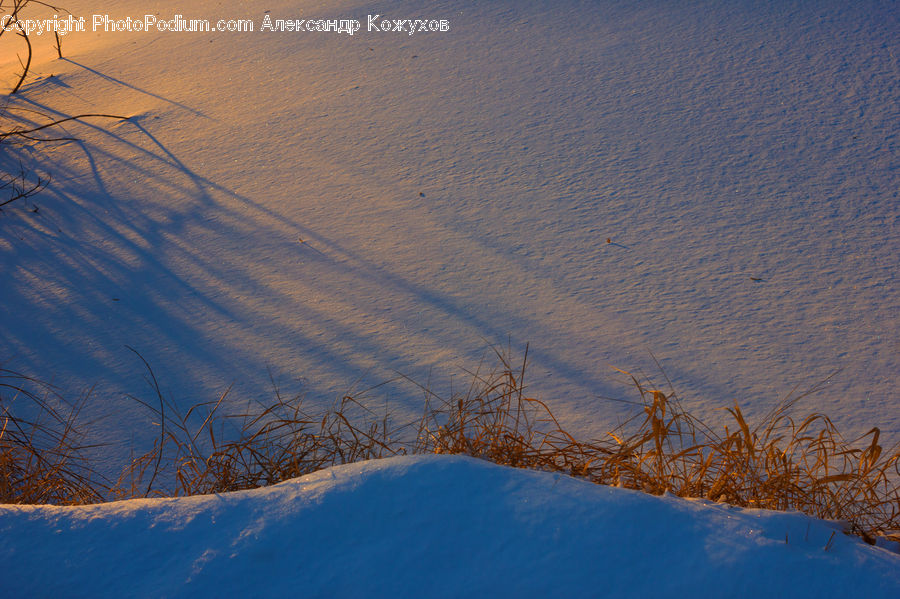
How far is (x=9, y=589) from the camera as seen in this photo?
80cm

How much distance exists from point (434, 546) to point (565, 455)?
475 mm

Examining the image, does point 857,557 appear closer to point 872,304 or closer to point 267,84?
point 872,304

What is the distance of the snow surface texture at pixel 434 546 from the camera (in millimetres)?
778

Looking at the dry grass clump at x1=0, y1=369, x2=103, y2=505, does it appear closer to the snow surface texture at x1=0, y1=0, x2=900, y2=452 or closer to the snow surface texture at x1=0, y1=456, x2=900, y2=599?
the snow surface texture at x1=0, y1=0, x2=900, y2=452

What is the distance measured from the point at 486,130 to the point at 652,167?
646 millimetres

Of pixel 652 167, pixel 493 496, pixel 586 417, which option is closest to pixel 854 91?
pixel 652 167

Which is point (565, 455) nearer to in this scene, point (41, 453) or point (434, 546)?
point (434, 546)

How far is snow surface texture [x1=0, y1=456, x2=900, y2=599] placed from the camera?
2.55ft

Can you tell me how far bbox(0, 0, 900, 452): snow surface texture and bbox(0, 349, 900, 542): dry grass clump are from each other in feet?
0.29

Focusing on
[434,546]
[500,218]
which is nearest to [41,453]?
[434,546]

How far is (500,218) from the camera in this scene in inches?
85.4

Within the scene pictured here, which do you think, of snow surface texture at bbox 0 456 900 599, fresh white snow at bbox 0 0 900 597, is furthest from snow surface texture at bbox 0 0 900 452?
snow surface texture at bbox 0 456 900 599

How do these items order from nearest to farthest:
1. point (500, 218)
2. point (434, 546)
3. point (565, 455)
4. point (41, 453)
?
point (434, 546) < point (565, 455) < point (41, 453) < point (500, 218)

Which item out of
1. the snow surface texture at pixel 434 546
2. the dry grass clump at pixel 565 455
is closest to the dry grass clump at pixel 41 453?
the dry grass clump at pixel 565 455
